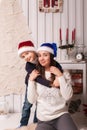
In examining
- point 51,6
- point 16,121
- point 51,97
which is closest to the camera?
point 51,97

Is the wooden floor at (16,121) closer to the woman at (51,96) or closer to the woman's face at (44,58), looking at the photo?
the woman at (51,96)

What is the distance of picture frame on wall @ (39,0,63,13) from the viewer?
2.39 metres

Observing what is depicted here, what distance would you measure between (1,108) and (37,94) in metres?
0.92

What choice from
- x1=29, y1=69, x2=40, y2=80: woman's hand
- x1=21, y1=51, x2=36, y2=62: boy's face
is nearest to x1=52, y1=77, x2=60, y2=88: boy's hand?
x1=29, y1=69, x2=40, y2=80: woman's hand

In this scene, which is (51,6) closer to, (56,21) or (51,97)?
(56,21)

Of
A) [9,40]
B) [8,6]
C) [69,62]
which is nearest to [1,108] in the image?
[9,40]

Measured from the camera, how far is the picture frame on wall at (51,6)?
239 cm

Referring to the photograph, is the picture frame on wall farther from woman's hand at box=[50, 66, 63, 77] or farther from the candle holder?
woman's hand at box=[50, 66, 63, 77]

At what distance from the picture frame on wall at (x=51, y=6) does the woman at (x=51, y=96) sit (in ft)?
2.88

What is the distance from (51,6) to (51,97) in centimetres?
117

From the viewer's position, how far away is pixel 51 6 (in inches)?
94.4

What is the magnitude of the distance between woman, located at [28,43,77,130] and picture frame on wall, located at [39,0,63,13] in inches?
34.5

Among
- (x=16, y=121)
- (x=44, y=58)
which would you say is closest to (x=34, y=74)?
(x=44, y=58)

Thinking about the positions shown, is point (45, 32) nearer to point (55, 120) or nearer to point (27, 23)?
point (27, 23)
